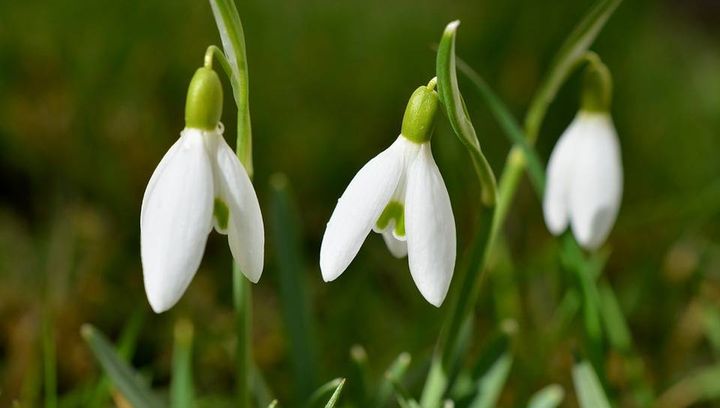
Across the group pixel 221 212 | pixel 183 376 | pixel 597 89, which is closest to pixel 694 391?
pixel 597 89

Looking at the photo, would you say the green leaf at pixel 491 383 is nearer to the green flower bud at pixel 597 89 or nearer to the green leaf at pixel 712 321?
the green flower bud at pixel 597 89

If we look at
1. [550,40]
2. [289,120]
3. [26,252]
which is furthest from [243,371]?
[550,40]

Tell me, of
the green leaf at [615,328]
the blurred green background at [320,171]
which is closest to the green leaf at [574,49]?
the blurred green background at [320,171]

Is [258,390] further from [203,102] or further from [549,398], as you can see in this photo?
[203,102]

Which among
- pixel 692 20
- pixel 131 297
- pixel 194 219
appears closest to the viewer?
pixel 194 219

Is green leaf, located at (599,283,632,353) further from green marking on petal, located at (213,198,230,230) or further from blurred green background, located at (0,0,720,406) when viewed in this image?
green marking on petal, located at (213,198,230,230)

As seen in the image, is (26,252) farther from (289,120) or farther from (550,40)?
(550,40)
